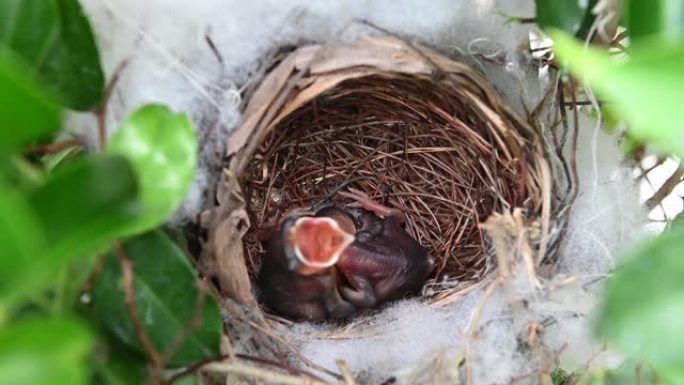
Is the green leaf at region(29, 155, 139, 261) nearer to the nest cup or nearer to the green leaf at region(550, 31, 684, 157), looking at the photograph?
the green leaf at region(550, 31, 684, 157)

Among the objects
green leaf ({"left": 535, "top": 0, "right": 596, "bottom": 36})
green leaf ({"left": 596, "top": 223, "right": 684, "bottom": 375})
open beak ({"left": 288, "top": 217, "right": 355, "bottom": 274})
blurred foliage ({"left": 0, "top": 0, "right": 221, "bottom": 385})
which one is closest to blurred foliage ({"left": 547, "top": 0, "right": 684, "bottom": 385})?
green leaf ({"left": 596, "top": 223, "right": 684, "bottom": 375})

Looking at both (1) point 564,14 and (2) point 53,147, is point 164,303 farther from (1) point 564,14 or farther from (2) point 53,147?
(1) point 564,14

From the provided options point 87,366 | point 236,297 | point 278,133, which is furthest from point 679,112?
point 278,133

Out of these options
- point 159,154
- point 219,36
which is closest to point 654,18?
point 159,154

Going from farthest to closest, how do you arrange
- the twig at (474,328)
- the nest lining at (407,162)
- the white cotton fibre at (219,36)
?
the nest lining at (407,162)
the twig at (474,328)
the white cotton fibre at (219,36)

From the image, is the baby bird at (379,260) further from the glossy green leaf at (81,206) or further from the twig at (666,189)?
the glossy green leaf at (81,206)

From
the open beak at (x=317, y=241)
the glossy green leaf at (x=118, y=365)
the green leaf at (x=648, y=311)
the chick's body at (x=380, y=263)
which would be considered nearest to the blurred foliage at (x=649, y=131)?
the green leaf at (x=648, y=311)

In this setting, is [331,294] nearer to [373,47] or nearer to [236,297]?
[236,297]
